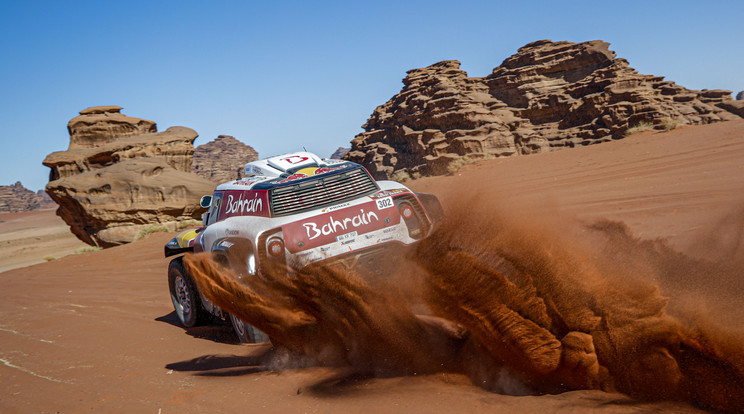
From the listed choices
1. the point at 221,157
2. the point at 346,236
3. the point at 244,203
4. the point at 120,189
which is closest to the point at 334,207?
the point at 346,236

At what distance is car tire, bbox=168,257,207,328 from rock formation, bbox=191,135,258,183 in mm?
69336

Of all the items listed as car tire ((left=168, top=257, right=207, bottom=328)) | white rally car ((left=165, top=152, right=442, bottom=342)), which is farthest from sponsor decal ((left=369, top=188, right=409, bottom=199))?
car tire ((left=168, top=257, right=207, bottom=328))

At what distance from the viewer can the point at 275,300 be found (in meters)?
3.92

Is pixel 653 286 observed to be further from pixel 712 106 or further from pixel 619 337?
pixel 712 106

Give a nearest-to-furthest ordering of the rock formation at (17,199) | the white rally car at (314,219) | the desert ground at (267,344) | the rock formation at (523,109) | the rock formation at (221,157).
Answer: the desert ground at (267,344), the white rally car at (314,219), the rock formation at (523,109), the rock formation at (221,157), the rock formation at (17,199)

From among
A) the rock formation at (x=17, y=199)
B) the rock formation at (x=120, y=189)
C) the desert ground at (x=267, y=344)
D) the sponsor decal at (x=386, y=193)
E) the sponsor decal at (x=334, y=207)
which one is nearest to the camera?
the desert ground at (x=267, y=344)

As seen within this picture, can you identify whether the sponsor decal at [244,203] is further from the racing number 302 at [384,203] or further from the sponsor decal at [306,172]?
the racing number 302 at [384,203]

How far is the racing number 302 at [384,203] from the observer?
15.8ft

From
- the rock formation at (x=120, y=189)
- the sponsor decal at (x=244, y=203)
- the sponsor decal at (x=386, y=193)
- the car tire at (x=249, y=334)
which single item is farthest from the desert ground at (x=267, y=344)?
the rock formation at (x=120, y=189)

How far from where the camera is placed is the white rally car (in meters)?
4.42

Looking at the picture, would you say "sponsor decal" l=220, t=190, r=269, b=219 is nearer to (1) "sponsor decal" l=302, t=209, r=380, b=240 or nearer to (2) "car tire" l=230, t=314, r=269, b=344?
(1) "sponsor decal" l=302, t=209, r=380, b=240

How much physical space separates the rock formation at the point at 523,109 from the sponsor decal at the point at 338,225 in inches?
1104

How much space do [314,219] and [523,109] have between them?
4900cm

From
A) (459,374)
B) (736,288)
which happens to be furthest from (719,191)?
(459,374)
